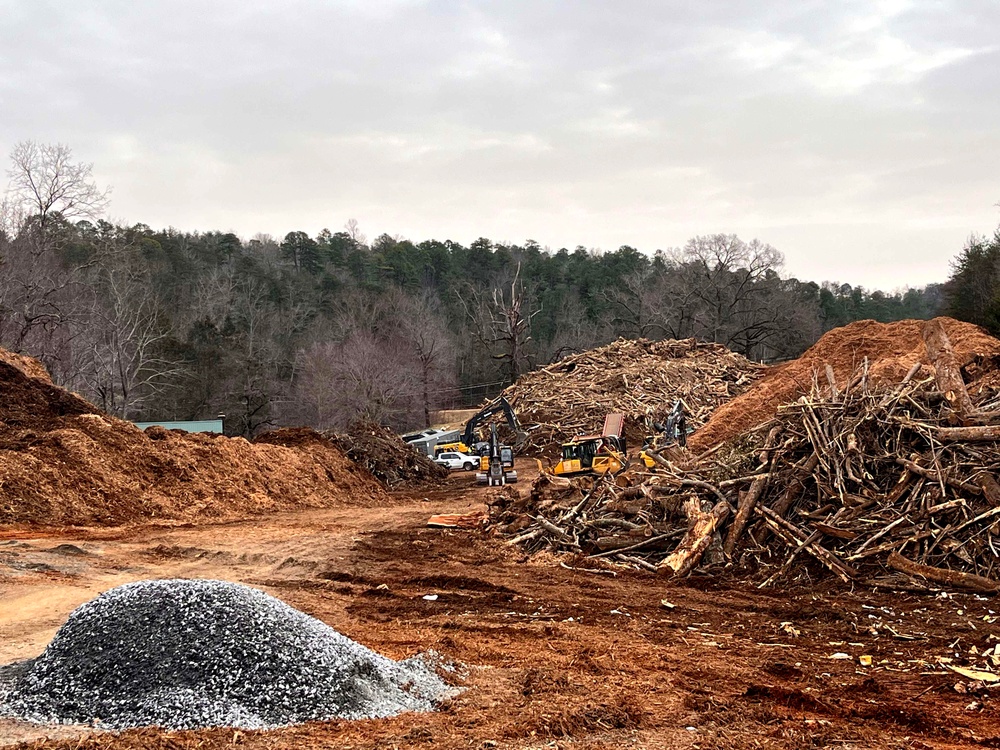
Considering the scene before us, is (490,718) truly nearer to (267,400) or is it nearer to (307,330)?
(267,400)

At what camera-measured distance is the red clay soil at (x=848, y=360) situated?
20594 millimetres

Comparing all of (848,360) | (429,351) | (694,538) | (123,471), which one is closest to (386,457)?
(123,471)

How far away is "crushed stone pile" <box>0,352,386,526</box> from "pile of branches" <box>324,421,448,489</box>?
2753mm

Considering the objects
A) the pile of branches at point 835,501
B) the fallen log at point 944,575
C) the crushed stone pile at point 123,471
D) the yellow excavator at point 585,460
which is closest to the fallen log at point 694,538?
the pile of branches at point 835,501

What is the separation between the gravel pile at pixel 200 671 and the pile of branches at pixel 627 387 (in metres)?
28.0

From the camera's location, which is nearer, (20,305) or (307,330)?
(20,305)

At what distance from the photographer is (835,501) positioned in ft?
37.8

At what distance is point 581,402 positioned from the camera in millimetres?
36844

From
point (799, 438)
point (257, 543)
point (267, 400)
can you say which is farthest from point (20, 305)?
point (799, 438)

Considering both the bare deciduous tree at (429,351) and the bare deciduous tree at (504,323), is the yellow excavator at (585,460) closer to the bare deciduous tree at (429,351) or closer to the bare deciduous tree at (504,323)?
the bare deciduous tree at (504,323)

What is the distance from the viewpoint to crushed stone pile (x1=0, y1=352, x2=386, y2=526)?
16.5 m

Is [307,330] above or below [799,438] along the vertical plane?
above

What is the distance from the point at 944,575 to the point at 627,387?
2861 cm

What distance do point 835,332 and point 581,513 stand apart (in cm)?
1549
